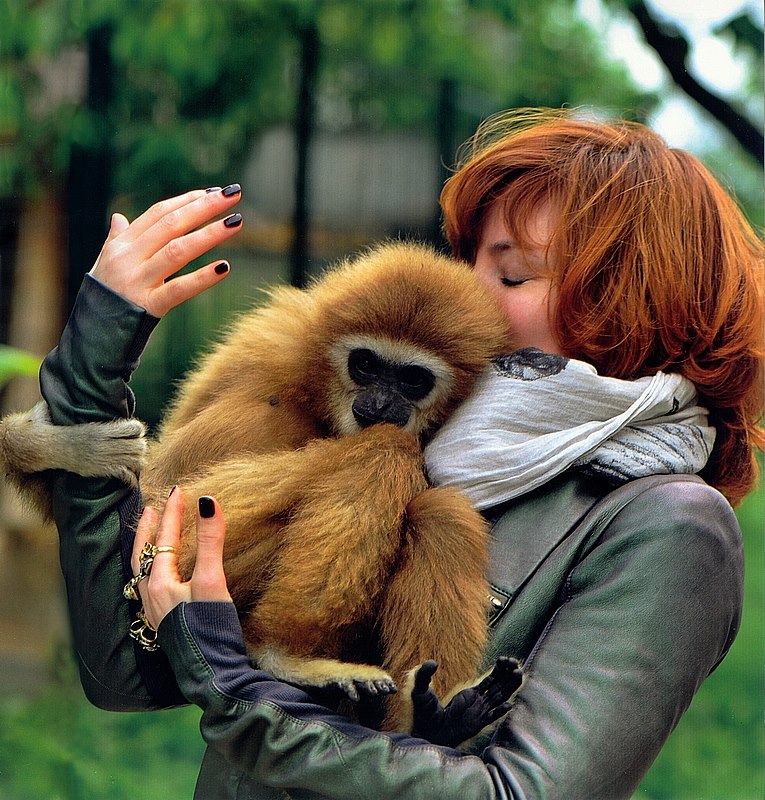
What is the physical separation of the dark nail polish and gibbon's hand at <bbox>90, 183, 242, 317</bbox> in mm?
241

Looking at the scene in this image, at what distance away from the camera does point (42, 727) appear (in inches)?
78.8

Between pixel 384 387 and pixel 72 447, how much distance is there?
44 cm

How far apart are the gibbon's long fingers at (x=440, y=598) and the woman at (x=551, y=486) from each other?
0.03 metres

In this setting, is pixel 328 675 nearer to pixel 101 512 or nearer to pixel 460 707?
pixel 460 707

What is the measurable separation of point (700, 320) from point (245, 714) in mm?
763

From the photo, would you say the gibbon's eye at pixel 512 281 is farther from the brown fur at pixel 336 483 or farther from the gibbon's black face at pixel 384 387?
the gibbon's black face at pixel 384 387

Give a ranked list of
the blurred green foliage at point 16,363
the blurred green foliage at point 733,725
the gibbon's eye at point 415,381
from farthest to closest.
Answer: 1. the blurred green foliage at point 733,725
2. the blurred green foliage at point 16,363
3. the gibbon's eye at point 415,381

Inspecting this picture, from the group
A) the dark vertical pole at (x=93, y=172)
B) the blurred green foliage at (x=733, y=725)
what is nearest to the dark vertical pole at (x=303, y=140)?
the dark vertical pole at (x=93, y=172)

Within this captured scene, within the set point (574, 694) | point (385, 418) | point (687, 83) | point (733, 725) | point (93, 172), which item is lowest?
point (733, 725)

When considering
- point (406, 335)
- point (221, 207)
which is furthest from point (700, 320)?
point (221, 207)

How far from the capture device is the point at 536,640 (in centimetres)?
105

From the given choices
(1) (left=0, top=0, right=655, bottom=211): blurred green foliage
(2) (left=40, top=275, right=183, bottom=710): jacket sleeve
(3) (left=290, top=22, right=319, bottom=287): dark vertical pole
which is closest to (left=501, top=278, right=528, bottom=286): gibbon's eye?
(2) (left=40, top=275, right=183, bottom=710): jacket sleeve

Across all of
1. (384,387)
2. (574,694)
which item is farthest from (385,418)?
(574,694)

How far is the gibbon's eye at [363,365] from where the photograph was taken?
1.33m
